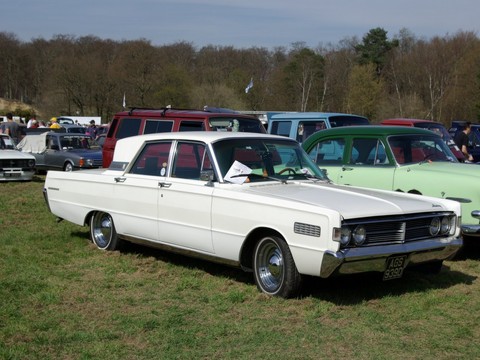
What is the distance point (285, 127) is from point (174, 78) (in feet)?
187

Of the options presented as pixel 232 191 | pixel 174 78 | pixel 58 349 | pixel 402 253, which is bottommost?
pixel 58 349

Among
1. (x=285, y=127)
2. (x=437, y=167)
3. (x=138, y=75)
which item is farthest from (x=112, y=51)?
(x=437, y=167)

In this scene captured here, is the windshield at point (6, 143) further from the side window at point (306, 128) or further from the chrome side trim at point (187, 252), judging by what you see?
the chrome side trim at point (187, 252)

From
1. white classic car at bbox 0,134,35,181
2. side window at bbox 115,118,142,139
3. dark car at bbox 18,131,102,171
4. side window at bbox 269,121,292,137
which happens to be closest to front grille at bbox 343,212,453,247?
side window at bbox 115,118,142,139

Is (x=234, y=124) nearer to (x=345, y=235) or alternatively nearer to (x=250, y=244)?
(x=250, y=244)

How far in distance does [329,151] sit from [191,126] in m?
3.05

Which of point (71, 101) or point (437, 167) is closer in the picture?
point (437, 167)

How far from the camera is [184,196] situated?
285 inches

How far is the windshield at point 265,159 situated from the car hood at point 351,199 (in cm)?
23

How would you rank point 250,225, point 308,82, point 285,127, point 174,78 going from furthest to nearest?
point 308,82
point 174,78
point 285,127
point 250,225

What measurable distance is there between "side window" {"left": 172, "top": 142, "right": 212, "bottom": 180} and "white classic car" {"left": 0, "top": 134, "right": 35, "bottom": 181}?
11297 millimetres

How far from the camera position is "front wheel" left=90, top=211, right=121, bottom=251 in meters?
8.45

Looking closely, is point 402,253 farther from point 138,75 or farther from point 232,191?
point 138,75

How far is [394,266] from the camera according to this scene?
20.5 feet
